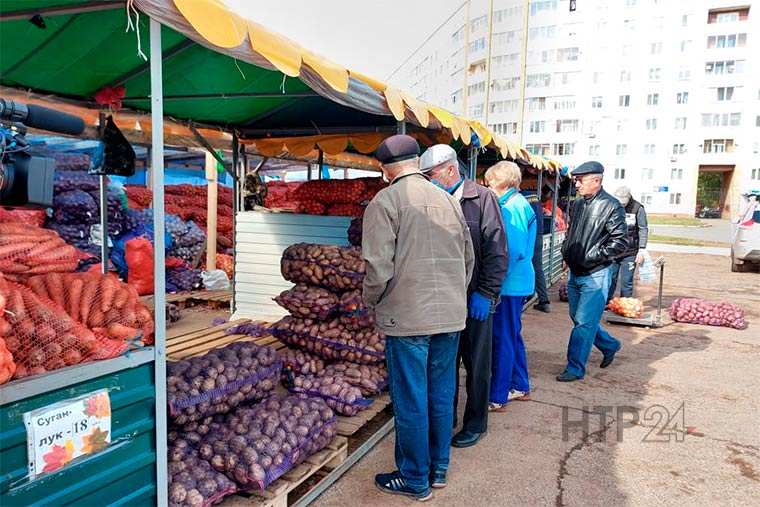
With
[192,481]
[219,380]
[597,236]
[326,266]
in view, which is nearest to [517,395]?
[597,236]

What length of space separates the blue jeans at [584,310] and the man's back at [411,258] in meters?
2.62

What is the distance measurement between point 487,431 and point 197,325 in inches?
152

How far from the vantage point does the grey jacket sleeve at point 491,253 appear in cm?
365

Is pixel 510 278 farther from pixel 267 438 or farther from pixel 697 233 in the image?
pixel 697 233

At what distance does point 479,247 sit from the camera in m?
3.70

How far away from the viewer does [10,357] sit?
70.9 inches

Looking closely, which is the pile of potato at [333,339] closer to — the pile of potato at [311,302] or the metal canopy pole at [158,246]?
the pile of potato at [311,302]

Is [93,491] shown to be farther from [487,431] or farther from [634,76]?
[634,76]

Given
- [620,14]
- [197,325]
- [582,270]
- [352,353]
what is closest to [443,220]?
[352,353]

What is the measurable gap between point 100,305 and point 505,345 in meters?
3.06

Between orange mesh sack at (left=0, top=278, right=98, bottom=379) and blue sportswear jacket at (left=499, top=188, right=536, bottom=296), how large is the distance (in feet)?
9.79

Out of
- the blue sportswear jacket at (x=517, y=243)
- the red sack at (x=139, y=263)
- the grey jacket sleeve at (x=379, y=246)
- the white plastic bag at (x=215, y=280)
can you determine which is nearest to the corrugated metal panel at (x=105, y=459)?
the grey jacket sleeve at (x=379, y=246)

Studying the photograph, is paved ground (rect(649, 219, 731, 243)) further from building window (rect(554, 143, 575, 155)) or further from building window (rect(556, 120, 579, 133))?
building window (rect(556, 120, 579, 133))

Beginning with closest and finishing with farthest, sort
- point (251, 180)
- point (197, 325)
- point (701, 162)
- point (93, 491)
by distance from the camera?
point (93, 491), point (197, 325), point (251, 180), point (701, 162)
